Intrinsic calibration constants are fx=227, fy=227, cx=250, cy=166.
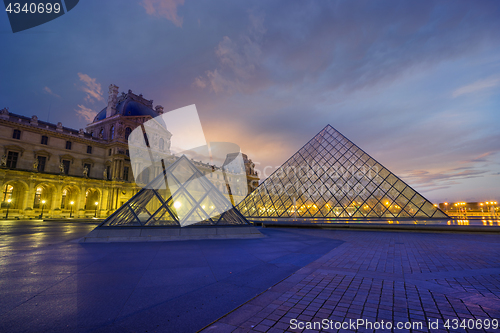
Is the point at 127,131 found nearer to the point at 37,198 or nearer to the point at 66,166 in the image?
the point at 66,166

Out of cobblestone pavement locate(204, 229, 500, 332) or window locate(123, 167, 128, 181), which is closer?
cobblestone pavement locate(204, 229, 500, 332)

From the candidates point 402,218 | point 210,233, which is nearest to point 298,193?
point 402,218

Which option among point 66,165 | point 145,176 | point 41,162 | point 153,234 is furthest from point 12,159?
point 153,234

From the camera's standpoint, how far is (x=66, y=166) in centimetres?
4031

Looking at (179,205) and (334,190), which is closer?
(179,205)

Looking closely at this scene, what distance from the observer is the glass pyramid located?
19.4 meters

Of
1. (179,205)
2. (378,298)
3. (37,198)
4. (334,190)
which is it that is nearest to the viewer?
(378,298)

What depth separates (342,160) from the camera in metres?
24.3

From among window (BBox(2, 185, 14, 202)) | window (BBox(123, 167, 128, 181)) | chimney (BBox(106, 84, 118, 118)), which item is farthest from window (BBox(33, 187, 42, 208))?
chimney (BBox(106, 84, 118, 118))

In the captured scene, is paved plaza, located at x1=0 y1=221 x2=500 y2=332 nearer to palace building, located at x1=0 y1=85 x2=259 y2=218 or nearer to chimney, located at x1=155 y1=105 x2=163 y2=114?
palace building, located at x1=0 y1=85 x2=259 y2=218

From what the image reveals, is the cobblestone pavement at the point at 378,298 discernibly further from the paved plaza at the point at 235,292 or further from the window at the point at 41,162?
the window at the point at 41,162

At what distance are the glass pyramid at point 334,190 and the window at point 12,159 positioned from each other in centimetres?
3616

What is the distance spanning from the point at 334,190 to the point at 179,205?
15.8 metres

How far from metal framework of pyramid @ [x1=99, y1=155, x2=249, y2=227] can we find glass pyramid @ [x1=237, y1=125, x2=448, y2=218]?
1213cm
